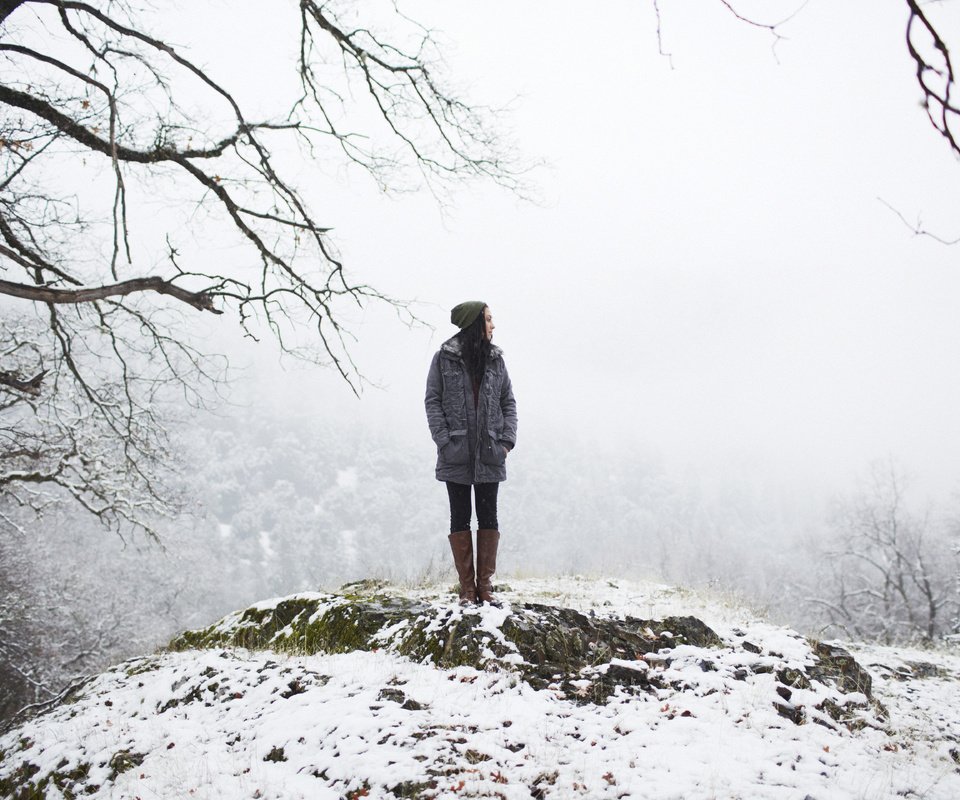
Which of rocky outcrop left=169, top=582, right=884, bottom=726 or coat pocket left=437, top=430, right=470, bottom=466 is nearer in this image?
rocky outcrop left=169, top=582, right=884, bottom=726

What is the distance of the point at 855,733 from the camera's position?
10.8 feet

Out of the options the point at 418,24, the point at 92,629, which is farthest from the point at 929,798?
the point at 92,629

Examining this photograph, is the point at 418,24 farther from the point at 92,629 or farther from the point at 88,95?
the point at 92,629

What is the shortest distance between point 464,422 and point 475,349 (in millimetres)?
627

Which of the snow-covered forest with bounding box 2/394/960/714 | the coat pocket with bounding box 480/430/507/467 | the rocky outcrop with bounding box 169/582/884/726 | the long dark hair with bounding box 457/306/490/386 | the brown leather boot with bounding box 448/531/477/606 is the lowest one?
the snow-covered forest with bounding box 2/394/960/714

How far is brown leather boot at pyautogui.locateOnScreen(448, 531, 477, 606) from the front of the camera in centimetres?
472

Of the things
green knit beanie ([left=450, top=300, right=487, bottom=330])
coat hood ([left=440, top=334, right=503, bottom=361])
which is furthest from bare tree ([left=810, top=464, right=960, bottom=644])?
green knit beanie ([left=450, top=300, right=487, bottom=330])

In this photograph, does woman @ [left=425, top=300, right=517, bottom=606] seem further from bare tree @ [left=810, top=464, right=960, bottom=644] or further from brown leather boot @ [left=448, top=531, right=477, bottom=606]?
bare tree @ [left=810, top=464, right=960, bottom=644]

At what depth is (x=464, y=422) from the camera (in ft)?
15.4

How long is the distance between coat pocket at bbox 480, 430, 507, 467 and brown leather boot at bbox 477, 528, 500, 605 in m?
0.61

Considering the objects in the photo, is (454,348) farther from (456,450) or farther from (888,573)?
(888,573)

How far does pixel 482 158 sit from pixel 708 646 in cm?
437

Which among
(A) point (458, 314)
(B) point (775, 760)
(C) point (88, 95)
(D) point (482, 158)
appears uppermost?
(C) point (88, 95)

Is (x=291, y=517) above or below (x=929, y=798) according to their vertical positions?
below
